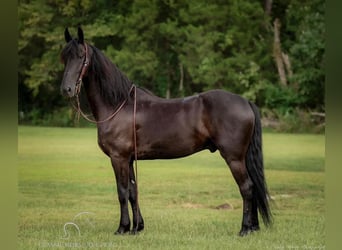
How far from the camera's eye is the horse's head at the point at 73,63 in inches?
147

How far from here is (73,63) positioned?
12.2 feet

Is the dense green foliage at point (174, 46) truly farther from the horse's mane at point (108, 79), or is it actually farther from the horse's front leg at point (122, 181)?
the horse's front leg at point (122, 181)

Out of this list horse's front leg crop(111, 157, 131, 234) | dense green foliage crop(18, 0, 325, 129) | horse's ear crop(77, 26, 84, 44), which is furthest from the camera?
dense green foliage crop(18, 0, 325, 129)

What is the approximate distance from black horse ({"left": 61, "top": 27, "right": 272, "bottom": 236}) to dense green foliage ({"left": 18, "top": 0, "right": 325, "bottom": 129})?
208 millimetres

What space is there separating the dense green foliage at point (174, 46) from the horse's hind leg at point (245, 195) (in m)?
→ 0.42

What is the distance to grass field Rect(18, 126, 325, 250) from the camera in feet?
12.5

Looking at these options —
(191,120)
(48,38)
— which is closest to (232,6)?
(191,120)

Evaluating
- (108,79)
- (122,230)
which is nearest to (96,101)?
(108,79)

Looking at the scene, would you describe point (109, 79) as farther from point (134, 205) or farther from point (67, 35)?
point (134, 205)

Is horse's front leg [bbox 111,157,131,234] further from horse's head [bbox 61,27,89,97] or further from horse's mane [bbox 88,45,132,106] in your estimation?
horse's head [bbox 61,27,89,97]

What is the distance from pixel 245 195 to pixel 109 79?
3.24 ft

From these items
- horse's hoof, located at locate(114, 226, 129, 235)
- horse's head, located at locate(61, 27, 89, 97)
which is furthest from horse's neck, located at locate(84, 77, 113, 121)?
horse's hoof, located at locate(114, 226, 129, 235)
